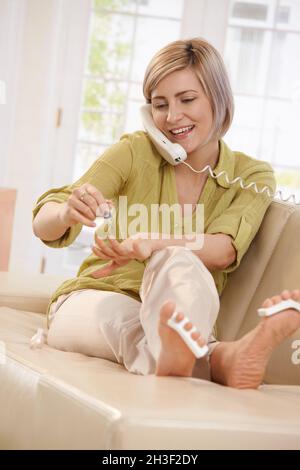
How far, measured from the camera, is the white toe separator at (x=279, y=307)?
64.3 inches

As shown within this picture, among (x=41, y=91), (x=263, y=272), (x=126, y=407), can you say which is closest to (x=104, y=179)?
(x=263, y=272)

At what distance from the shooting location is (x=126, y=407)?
137cm

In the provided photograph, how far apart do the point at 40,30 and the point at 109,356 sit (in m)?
2.91

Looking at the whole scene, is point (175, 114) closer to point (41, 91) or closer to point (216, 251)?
point (216, 251)

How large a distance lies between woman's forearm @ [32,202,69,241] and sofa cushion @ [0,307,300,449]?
400mm

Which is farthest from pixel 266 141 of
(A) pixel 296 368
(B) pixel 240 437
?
(B) pixel 240 437

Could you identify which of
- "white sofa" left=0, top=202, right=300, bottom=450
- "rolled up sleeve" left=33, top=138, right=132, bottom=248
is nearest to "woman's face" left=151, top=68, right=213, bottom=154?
"rolled up sleeve" left=33, top=138, right=132, bottom=248

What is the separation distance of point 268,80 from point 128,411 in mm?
3458

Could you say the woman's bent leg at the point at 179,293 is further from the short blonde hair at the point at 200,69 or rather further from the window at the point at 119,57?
the window at the point at 119,57

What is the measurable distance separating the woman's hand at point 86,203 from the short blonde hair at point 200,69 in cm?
48

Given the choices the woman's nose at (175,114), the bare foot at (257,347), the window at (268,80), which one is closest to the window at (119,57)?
the window at (268,80)

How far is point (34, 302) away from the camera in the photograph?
2500 mm
